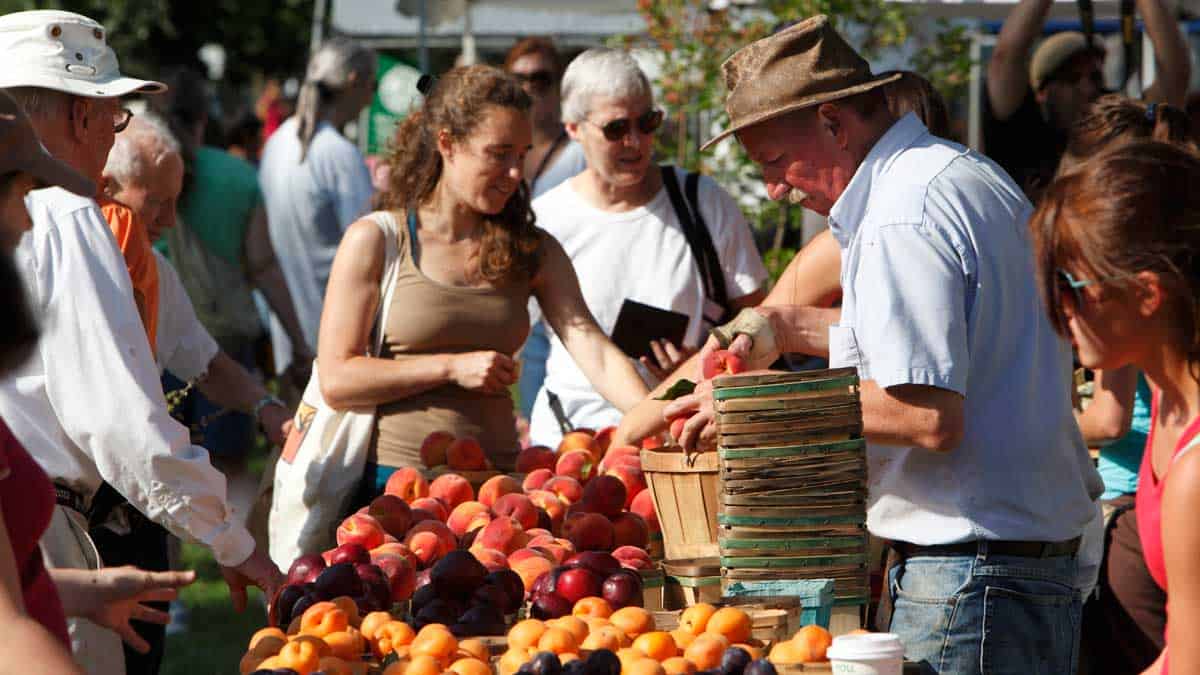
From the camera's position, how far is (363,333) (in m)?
3.90

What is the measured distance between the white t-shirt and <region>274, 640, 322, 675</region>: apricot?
7.93 ft

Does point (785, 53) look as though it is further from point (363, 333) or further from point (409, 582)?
point (363, 333)

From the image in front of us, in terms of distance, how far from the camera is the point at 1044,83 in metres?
5.54

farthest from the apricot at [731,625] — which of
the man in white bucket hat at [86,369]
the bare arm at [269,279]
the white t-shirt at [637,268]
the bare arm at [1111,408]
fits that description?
the bare arm at [269,279]

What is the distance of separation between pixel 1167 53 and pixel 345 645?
4.05 metres

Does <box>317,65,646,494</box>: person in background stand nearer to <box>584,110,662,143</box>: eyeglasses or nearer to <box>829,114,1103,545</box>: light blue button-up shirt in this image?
<box>584,110,662,143</box>: eyeglasses

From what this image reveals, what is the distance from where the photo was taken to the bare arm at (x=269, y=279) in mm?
6941

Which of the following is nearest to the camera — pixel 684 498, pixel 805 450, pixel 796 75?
pixel 805 450

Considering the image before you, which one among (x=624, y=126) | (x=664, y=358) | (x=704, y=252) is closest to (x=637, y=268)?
(x=704, y=252)

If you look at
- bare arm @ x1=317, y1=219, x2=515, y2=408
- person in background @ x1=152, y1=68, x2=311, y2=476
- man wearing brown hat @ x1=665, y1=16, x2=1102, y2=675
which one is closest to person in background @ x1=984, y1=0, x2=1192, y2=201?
bare arm @ x1=317, y1=219, x2=515, y2=408

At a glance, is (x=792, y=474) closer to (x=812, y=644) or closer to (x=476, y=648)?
(x=812, y=644)

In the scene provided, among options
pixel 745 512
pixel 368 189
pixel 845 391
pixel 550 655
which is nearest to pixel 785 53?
pixel 845 391

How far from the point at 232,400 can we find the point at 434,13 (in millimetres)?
6102

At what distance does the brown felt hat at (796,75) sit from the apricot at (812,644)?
103 centimetres
